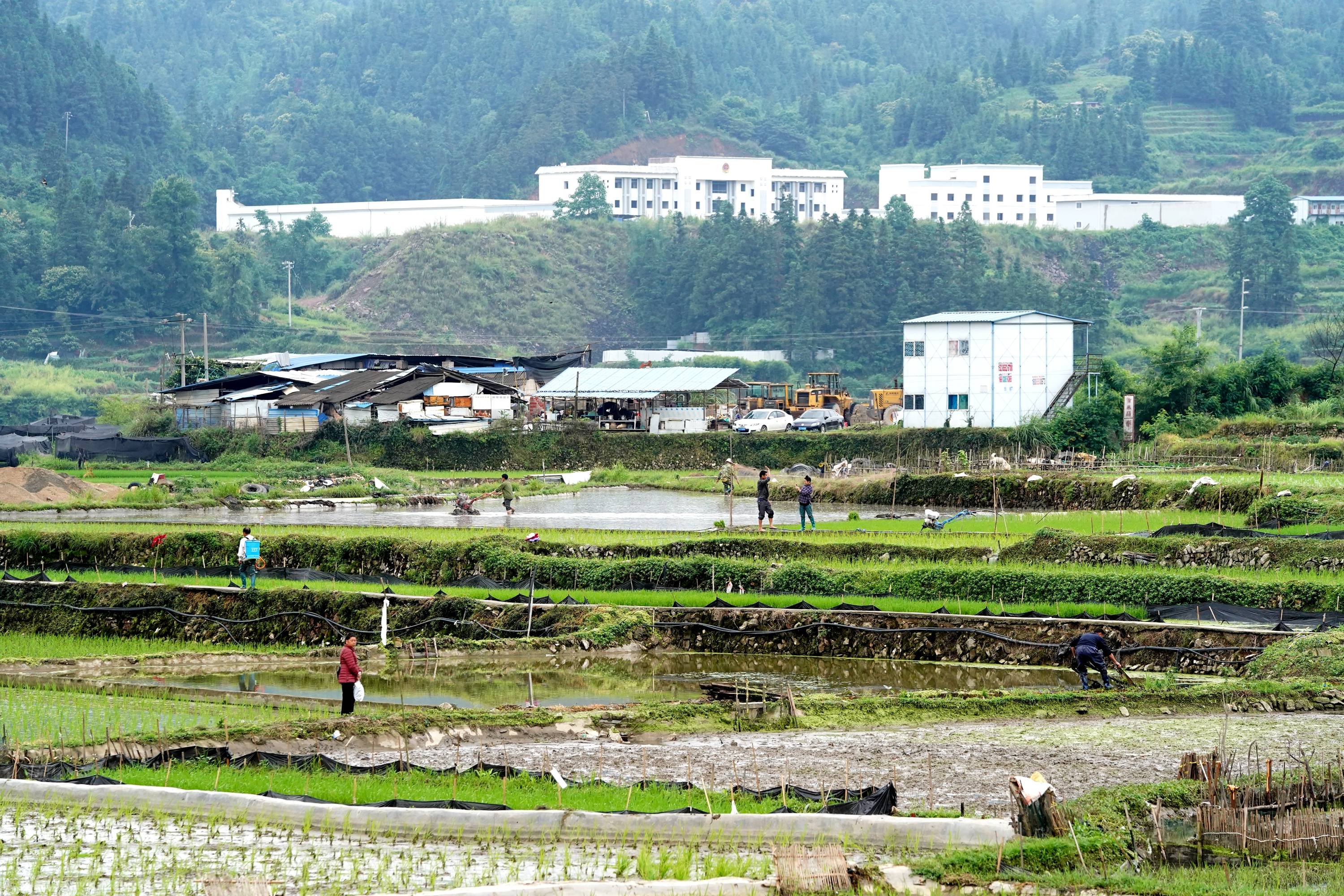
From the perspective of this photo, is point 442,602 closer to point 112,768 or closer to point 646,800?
point 112,768

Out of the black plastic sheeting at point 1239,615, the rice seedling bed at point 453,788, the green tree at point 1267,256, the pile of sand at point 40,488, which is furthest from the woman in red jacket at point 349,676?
the green tree at point 1267,256

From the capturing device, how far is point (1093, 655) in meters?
18.4

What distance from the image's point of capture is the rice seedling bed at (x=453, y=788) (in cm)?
1323

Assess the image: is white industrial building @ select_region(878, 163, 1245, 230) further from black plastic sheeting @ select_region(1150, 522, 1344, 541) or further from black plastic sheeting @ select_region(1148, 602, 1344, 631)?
black plastic sheeting @ select_region(1148, 602, 1344, 631)

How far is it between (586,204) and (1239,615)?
10438 centimetres

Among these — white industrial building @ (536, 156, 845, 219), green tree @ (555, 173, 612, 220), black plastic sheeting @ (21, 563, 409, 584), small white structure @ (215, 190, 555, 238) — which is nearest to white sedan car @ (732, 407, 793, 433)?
black plastic sheeting @ (21, 563, 409, 584)

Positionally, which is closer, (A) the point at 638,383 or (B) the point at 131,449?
(B) the point at 131,449

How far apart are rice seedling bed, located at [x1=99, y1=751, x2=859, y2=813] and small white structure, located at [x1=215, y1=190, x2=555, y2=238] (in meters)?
104

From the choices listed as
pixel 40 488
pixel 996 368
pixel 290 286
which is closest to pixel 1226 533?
pixel 996 368

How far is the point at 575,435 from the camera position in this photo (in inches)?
2215

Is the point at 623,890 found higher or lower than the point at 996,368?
lower

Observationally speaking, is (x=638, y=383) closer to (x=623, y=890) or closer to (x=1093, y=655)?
(x=1093, y=655)

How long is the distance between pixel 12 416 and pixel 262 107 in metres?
108

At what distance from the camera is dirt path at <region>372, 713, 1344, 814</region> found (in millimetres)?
14273
